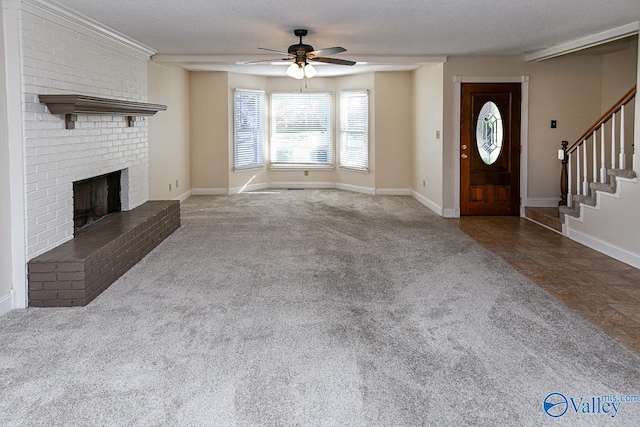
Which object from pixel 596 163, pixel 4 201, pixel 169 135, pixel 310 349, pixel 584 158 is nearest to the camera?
Result: pixel 310 349

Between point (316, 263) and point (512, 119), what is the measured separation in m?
4.17

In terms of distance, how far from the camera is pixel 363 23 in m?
5.79

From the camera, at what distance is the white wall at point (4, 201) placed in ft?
13.5

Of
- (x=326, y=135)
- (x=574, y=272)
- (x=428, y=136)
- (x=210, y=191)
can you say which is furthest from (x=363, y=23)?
(x=326, y=135)

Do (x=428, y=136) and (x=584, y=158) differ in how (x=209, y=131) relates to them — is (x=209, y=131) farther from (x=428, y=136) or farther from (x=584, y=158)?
(x=584, y=158)

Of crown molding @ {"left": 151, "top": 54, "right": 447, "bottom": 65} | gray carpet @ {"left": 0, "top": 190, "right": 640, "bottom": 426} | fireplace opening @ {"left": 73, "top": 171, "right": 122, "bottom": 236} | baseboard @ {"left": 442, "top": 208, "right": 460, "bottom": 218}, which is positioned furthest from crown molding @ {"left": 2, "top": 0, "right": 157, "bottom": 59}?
baseboard @ {"left": 442, "top": 208, "right": 460, "bottom": 218}

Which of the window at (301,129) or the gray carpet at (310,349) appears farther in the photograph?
the window at (301,129)

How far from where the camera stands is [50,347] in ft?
11.5

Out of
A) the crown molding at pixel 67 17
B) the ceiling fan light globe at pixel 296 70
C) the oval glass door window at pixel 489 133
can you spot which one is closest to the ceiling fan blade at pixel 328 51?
the ceiling fan light globe at pixel 296 70

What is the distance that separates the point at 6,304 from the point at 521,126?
6.74 metres

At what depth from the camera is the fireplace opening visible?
215 inches

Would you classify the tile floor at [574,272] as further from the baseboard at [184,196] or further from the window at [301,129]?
the window at [301,129]

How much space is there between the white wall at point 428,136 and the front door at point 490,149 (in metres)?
0.35

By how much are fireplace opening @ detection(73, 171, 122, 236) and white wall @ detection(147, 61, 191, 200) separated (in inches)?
72.0
